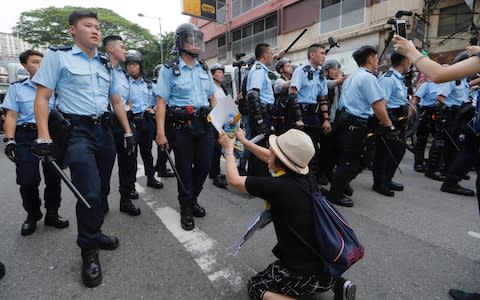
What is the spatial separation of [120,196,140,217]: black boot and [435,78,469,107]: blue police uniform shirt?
491 centimetres

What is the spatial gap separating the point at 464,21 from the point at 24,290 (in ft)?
Result: 43.9

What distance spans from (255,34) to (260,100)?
1692 centimetres

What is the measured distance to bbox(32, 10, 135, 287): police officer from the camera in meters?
2.18

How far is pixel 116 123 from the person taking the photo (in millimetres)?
3396

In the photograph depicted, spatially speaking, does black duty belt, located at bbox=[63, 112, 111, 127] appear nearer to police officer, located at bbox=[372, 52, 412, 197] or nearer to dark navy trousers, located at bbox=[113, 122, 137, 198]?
dark navy trousers, located at bbox=[113, 122, 137, 198]

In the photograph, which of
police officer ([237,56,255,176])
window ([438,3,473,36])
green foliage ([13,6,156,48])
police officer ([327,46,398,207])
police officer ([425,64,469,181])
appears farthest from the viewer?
green foliage ([13,6,156,48])

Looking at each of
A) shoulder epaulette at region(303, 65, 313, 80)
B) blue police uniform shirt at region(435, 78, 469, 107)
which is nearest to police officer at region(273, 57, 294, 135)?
shoulder epaulette at region(303, 65, 313, 80)

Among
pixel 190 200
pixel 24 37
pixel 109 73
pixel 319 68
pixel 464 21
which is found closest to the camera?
pixel 109 73

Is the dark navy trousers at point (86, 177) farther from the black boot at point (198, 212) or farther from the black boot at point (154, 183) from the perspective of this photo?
the black boot at point (154, 183)

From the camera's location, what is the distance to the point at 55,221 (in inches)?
123

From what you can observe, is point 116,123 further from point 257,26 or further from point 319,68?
point 257,26

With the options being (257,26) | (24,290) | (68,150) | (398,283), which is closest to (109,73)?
(68,150)

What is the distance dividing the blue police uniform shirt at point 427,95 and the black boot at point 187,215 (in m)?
4.63

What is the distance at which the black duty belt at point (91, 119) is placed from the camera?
7.59 feet
